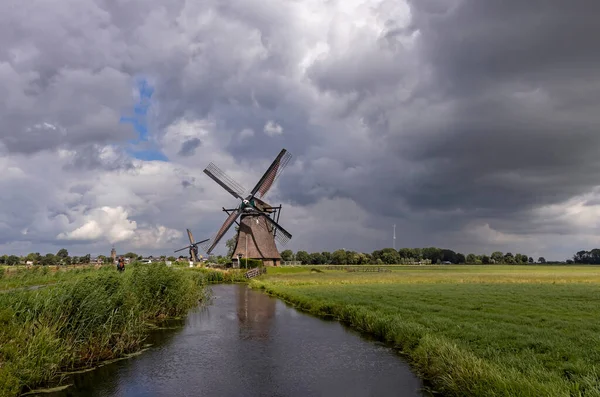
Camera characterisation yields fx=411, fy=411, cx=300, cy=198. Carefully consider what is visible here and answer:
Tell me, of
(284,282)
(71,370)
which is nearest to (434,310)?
(71,370)

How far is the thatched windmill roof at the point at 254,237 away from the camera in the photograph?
69.5 metres

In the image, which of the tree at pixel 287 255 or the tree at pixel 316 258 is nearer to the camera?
the tree at pixel 287 255

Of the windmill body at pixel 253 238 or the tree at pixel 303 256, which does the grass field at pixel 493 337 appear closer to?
the windmill body at pixel 253 238

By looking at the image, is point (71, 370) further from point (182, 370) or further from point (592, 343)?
point (592, 343)

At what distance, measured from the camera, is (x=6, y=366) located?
10.7 metres

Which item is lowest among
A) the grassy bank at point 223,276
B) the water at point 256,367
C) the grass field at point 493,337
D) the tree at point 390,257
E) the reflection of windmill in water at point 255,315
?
the water at point 256,367

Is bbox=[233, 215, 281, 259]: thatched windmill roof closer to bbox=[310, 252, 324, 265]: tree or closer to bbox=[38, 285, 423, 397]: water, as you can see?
bbox=[38, 285, 423, 397]: water

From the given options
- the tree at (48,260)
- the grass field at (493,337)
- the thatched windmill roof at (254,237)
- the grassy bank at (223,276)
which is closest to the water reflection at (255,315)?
the grass field at (493,337)

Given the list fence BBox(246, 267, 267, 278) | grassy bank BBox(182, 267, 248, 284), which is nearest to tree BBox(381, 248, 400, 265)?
fence BBox(246, 267, 267, 278)

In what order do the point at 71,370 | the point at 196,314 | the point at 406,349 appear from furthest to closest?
1. the point at 196,314
2. the point at 406,349
3. the point at 71,370

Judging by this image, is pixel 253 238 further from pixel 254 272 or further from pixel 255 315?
pixel 255 315

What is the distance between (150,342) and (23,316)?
7446 mm

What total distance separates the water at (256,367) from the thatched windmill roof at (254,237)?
45887 millimetres

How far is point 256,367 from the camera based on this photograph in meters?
15.3
